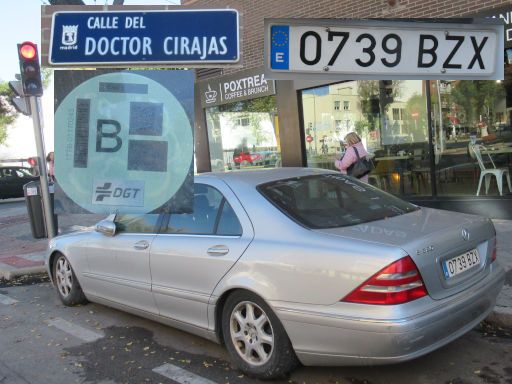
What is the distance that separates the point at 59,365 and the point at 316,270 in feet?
7.38

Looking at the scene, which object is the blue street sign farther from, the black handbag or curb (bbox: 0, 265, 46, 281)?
curb (bbox: 0, 265, 46, 281)

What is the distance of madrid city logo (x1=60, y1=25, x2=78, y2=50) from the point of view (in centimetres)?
408

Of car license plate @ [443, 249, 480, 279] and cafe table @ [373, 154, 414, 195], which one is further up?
cafe table @ [373, 154, 414, 195]

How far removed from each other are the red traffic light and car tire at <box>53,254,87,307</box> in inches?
124

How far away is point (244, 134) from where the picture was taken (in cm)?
1286

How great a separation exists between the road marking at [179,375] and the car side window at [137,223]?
1.12 meters

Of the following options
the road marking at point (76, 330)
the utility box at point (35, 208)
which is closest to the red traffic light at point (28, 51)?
the utility box at point (35, 208)

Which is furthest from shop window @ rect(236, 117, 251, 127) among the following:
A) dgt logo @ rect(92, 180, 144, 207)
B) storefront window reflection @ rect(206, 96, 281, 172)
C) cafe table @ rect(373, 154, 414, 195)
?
dgt logo @ rect(92, 180, 144, 207)

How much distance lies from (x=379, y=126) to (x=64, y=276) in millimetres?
6626

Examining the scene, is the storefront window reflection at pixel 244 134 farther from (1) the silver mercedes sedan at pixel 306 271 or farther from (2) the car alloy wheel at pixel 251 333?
(2) the car alloy wheel at pixel 251 333

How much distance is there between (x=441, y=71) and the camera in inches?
138

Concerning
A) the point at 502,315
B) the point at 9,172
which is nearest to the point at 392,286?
the point at 502,315

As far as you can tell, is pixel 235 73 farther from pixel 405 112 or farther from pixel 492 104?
pixel 492 104

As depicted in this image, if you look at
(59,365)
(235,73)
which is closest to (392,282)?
(59,365)
